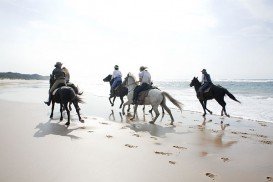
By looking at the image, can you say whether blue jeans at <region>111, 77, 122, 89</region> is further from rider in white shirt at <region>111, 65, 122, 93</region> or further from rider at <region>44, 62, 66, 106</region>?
rider at <region>44, 62, 66, 106</region>

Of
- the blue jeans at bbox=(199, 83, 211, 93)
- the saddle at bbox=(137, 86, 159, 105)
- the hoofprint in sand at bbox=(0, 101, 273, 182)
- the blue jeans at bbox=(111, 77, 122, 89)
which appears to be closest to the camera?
the hoofprint in sand at bbox=(0, 101, 273, 182)

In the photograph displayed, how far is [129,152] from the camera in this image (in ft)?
24.7

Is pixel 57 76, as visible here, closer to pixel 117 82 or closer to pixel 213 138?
pixel 117 82

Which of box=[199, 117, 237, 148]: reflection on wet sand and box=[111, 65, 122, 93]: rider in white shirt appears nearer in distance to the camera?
box=[199, 117, 237, 148]: reflection on wet sand

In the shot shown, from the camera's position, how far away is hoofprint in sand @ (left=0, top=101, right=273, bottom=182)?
5707 mm

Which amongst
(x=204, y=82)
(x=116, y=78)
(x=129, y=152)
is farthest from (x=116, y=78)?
(x=129, y=152)

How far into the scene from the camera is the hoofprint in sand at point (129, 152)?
5707mm

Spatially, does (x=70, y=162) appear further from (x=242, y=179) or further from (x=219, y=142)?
(x=219, y=142)

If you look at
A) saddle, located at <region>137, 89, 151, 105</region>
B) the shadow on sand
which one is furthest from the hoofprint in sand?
saddle, located at <region>137, 89, 151, 105</region>

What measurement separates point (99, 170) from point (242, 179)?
298 cm

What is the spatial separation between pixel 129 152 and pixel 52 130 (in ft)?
12.6

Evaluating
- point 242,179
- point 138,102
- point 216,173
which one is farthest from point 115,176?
point 138,102

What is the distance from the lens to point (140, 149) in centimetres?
796

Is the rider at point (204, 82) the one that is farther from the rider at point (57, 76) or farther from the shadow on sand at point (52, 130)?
the shadow on sand at point (52, 130)
